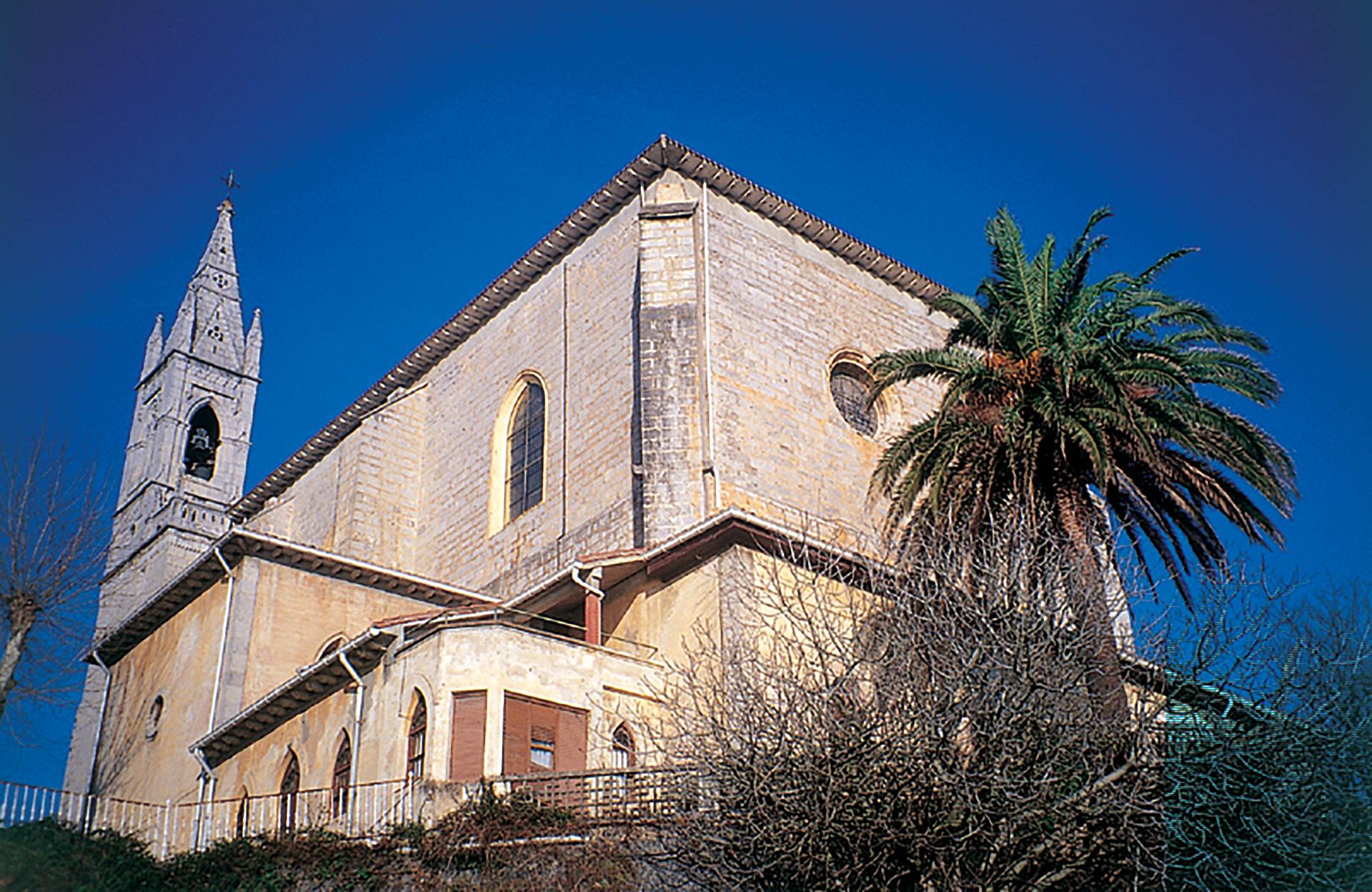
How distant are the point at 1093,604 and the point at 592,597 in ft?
25.0

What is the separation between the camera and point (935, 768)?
45.5ft

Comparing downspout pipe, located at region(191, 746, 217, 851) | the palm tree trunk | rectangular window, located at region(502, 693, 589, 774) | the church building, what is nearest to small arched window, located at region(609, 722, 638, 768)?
the church building

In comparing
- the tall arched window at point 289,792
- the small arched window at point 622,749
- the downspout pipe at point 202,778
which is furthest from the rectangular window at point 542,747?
the downspout pipe at point 202,778

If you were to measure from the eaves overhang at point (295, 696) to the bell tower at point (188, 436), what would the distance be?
61.8ft

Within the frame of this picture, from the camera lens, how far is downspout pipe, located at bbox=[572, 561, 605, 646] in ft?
66.8

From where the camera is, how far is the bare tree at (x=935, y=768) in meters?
13.9

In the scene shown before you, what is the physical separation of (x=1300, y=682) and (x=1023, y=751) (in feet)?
13.7

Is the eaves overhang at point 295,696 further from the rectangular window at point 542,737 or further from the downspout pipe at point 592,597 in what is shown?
the downspout pipe at point 592,597

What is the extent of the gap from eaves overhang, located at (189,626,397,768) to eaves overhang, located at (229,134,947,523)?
1071 centimetres

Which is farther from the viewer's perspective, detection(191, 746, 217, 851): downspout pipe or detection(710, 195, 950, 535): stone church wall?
detection(710, 195, 950, 535): stone church wall

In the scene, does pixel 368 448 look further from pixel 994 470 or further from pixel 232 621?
pixel 994 470

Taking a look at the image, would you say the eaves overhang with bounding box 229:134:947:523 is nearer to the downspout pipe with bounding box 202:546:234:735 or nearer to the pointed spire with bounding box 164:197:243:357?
the downspout pipe with bounding box 202:546:234:735

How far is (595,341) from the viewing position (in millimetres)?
27016

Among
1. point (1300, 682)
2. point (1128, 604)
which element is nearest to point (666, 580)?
point (1128, 604)
